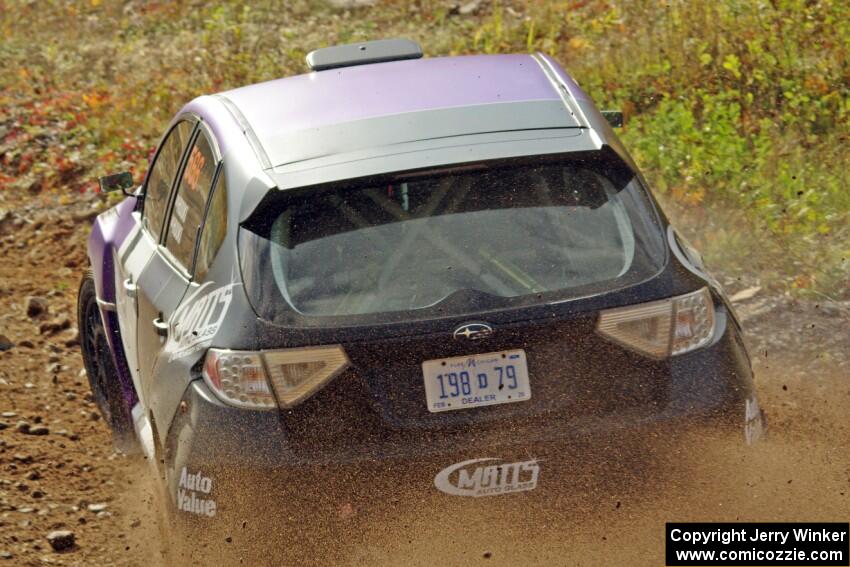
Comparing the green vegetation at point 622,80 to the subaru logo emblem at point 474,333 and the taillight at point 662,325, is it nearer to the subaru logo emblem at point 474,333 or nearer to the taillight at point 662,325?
the taillight at point 662,325

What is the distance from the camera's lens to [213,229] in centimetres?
438

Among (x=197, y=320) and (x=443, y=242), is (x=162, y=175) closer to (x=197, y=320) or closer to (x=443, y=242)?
(x=197, y=320)

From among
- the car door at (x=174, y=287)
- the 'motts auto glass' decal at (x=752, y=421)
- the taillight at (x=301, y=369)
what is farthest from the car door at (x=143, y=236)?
the 'motts auto glass' decal at (x=752, y=421)

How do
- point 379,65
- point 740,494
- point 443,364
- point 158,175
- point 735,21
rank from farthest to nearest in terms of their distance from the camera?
1. point 735,21
2. point 158,175
3. point 379,65
4. point 740,494
5. point 443,364

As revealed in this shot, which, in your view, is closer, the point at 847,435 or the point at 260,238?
the point at 260,238

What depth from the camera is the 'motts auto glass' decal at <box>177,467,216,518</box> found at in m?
3.98

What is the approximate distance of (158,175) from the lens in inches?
231

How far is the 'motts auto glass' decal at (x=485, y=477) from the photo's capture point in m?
3.81

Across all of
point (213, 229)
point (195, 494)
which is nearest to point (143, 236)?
point (213, 229)

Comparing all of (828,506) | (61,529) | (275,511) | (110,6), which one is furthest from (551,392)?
(110,6)

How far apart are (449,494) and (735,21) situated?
26.2ft

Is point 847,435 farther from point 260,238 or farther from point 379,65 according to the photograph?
point 260,238

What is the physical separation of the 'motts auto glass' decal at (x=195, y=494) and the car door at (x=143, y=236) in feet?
3.33

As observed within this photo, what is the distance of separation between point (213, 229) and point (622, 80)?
6.98m
